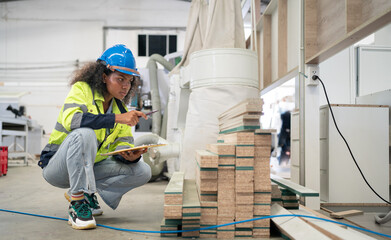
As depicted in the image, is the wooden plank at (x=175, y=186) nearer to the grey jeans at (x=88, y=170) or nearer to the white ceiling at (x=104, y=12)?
the grey jeans at (x=88, y=170)

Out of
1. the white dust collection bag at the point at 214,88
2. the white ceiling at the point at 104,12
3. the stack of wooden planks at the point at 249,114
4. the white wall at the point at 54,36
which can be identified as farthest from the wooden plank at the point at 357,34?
the white ceiling at the point at 104,12

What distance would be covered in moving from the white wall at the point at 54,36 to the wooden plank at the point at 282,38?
6.87m

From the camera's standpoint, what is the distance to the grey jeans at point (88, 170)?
1670 millimetres

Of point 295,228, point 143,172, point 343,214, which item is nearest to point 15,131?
point 143,172

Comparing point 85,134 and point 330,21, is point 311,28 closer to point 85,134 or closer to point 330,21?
point 330,21

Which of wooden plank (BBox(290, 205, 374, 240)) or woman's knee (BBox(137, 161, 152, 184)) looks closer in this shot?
wooden plank (BBox(290, 205, 374, 240))

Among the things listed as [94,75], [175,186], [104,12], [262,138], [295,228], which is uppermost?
[104,12]

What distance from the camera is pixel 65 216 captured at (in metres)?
2.03

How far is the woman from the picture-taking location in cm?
168

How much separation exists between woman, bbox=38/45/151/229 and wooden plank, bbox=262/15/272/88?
2.18 metres

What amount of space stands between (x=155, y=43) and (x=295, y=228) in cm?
926

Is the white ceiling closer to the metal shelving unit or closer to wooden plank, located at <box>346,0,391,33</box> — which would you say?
the metal shelving unit

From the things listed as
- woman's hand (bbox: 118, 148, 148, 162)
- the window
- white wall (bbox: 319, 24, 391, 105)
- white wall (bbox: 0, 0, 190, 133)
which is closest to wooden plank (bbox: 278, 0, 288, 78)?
white wall (bbox: 319, 24, 391, 105)

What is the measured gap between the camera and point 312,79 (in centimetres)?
241
